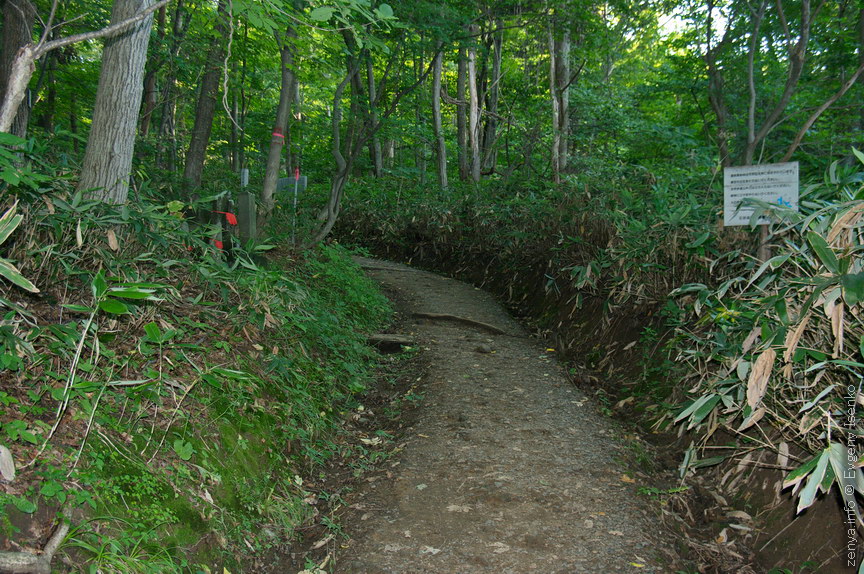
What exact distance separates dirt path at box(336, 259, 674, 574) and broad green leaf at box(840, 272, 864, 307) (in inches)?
68.2

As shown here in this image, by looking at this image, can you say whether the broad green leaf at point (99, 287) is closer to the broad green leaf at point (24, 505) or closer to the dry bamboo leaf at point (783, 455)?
the broad green leaf at point (24, 505)

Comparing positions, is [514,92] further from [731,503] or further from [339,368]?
[731,503]

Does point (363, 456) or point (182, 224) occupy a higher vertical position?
point (182, 224)

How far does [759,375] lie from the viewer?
3094 mm

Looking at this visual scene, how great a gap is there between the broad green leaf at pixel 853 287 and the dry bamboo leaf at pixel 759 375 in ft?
1.99

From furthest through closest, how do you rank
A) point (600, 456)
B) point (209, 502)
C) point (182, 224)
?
point (182, 224) → point (600, 456) → point (209, 502)

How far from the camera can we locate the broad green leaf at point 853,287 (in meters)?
2.49

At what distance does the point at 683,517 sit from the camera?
143 inches

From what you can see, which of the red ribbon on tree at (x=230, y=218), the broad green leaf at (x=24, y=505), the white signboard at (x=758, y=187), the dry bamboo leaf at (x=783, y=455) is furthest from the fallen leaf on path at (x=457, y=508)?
the red ribbon on tree at (x=230, y=218)

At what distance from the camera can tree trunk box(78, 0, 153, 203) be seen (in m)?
3.96

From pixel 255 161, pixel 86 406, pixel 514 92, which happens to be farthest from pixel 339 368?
pixel 255 161

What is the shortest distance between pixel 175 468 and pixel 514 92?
1673 centimetres

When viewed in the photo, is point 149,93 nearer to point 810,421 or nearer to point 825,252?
point 825,252

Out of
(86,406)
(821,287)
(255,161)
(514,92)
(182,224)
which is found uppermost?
(514,92)
